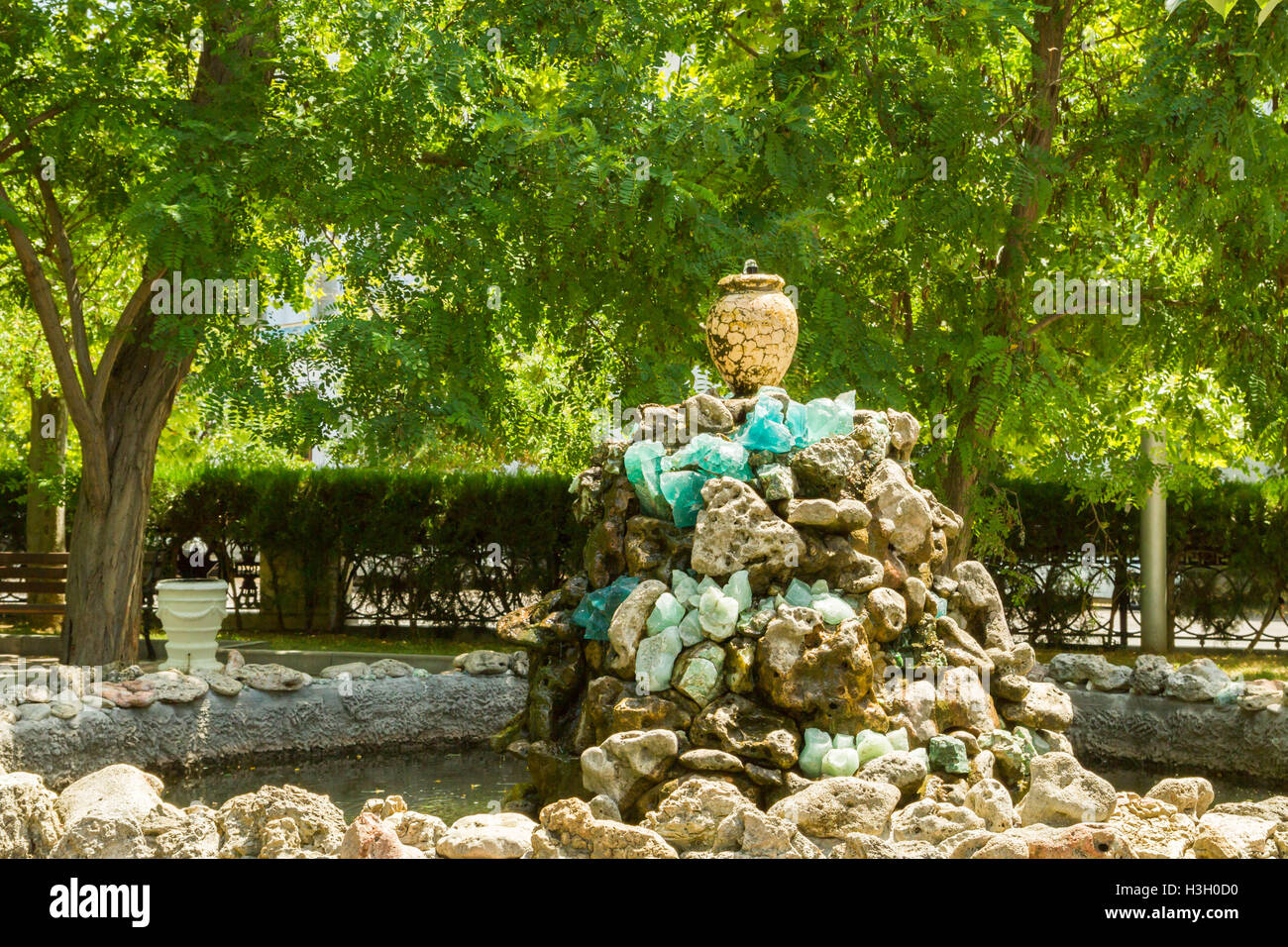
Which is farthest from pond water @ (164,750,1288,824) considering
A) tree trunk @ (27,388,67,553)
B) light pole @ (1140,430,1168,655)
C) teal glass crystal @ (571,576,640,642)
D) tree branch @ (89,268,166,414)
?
tree trunk @ (27,388,67,553)

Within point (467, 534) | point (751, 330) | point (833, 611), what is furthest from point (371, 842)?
point (467, 534)

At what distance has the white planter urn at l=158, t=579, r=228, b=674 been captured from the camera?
837cm

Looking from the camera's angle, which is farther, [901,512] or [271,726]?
[271,726]

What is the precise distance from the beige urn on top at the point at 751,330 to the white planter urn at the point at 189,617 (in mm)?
4324

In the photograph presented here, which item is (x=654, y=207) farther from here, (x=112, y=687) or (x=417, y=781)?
(x=112, y=687)

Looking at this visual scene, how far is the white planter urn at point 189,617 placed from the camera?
8.37m

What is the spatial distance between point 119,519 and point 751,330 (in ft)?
18.6

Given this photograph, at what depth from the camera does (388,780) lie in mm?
6730

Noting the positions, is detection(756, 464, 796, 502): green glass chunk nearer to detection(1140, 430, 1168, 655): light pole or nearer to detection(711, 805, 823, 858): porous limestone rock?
detection(711, 805, 823, 858): porous limestone rock

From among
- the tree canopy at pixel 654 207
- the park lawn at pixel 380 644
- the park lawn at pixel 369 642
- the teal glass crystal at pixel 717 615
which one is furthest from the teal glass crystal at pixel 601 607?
the park lawn at pixel 369 642

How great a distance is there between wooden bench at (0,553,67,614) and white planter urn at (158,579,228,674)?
405cm

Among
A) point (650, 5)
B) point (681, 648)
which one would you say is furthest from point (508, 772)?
point (650, 5)
